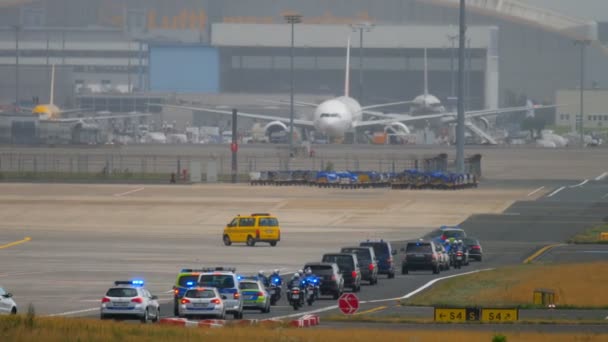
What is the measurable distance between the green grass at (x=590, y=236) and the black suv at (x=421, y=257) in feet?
49.7

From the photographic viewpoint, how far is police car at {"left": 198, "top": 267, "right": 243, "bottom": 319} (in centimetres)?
4116

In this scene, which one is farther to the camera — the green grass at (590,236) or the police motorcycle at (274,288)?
the green grass at (590,236)

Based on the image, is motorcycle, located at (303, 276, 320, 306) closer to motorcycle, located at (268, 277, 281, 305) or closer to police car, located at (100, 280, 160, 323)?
motorcycle, located at (268, 277, 281, 305)

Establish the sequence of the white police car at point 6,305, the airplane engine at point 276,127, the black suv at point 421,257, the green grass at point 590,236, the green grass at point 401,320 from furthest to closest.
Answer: the airplane engine at point 276,127 < the green grass at point 590,236 < the black suv at point 421,257 < the green grass at point 401,320 < the white police car at point 6,305

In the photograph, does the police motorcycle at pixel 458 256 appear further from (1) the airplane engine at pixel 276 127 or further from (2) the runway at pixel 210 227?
(1) the airplane engine at pixel 276 127

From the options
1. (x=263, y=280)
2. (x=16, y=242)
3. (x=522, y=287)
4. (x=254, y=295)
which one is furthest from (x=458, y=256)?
(x=16, y=242)

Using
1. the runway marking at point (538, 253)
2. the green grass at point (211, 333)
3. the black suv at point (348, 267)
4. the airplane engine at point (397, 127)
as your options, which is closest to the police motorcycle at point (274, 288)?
the black suv at point (348, 267)

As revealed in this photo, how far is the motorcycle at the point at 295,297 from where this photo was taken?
44.1 m

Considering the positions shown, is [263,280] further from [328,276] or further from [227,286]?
[227,286]

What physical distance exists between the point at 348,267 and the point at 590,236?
2636 centimetres

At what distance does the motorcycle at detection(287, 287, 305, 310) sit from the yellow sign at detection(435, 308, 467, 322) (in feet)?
17.3

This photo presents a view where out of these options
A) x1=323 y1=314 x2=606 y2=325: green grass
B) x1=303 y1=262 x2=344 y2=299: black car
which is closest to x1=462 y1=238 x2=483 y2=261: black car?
x1=303 y1=262 x2=344 y2=299: black car

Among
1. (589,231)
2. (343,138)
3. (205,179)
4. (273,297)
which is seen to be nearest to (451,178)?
(205,179)

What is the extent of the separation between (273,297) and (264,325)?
28.1 ft
